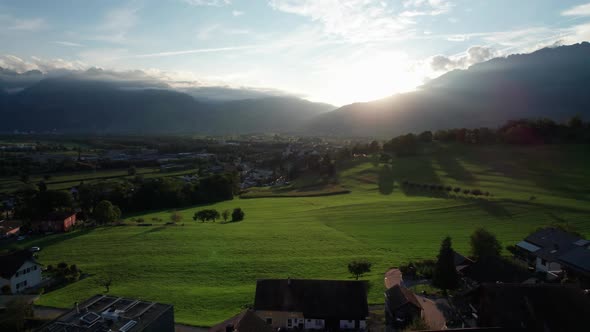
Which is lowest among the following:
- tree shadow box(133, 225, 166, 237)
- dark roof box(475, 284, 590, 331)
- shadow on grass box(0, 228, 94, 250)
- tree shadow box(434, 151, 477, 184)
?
shadow on grass box(0, 228, 94, 250)

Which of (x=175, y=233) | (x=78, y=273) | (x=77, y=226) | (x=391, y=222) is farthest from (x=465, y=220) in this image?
(x=77, y=226)

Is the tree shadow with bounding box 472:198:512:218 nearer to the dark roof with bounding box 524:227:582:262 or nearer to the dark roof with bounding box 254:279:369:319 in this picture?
the dark roof with bounding box 524:227:582:262

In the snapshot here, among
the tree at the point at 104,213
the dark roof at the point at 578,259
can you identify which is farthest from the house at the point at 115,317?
the tree at the point at 104,213

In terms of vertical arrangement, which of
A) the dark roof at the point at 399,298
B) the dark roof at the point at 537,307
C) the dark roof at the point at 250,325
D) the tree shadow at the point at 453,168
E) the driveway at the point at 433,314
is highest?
the tree shadow at the point at 453,168

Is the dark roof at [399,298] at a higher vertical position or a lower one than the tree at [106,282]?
higher

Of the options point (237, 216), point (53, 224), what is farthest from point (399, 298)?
point (53, 224)

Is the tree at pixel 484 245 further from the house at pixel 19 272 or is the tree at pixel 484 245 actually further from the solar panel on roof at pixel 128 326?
the house at pixel 19 272

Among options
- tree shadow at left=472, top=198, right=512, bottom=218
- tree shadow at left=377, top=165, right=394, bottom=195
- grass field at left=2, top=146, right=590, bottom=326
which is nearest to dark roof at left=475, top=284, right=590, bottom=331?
grass field at left=2, top=146, right=590, bottom=326

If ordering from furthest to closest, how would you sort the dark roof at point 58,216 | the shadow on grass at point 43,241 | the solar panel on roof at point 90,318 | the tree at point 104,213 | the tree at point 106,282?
the tree at point 104,213 < the dark roof at point 58,216 < the shadow on grass at point 43,241 < the tree at point 106,282 < the solar panel on roof at point 90,318

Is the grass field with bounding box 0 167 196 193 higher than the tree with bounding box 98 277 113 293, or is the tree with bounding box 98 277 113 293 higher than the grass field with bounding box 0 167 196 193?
the grass field with bounding box 0 167 196 193
